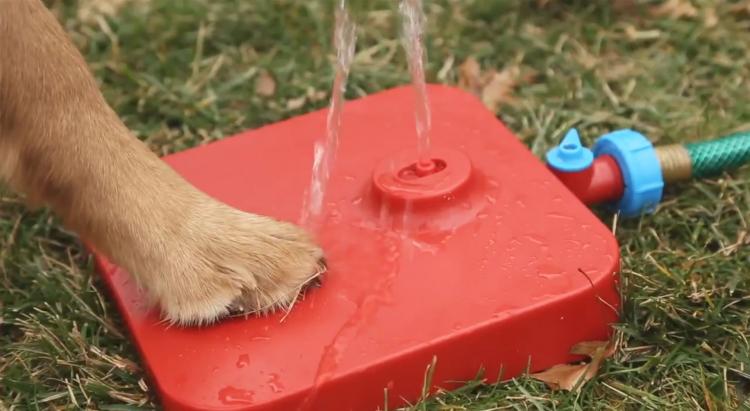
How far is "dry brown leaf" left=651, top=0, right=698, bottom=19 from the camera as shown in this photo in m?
2.98

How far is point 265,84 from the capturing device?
2822 millimetres

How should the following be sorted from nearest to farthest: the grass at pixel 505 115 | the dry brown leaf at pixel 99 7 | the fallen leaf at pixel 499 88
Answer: the grass at pixel 505 115
the fallen leaf at pixel 499 88
the dry brown leaf at pixel 99 7

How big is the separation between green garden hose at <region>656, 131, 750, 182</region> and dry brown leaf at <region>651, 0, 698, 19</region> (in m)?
0.84

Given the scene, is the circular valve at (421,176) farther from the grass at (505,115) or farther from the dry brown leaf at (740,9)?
the dry brown leaf at (740,9)

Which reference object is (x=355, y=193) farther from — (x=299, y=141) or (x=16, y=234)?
(x=16, y=234)

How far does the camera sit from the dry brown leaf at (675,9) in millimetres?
2984

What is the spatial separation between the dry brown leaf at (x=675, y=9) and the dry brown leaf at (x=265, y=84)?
1.11 m

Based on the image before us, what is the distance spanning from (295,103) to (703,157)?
1041 millimetres

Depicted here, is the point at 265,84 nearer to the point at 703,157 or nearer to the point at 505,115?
the point at 505,115

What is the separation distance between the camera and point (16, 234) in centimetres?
226

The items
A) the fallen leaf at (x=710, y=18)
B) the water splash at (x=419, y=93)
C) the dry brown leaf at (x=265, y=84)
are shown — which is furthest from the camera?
the fallen leaf at (x=710, y=18)

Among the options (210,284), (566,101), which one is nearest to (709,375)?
(210,284)

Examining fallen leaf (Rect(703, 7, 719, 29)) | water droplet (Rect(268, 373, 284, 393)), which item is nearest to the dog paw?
water droplet (Rect(268, 373, 284, 393))

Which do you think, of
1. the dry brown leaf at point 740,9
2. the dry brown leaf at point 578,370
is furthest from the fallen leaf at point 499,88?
the dry brown leaf at point 578,370
